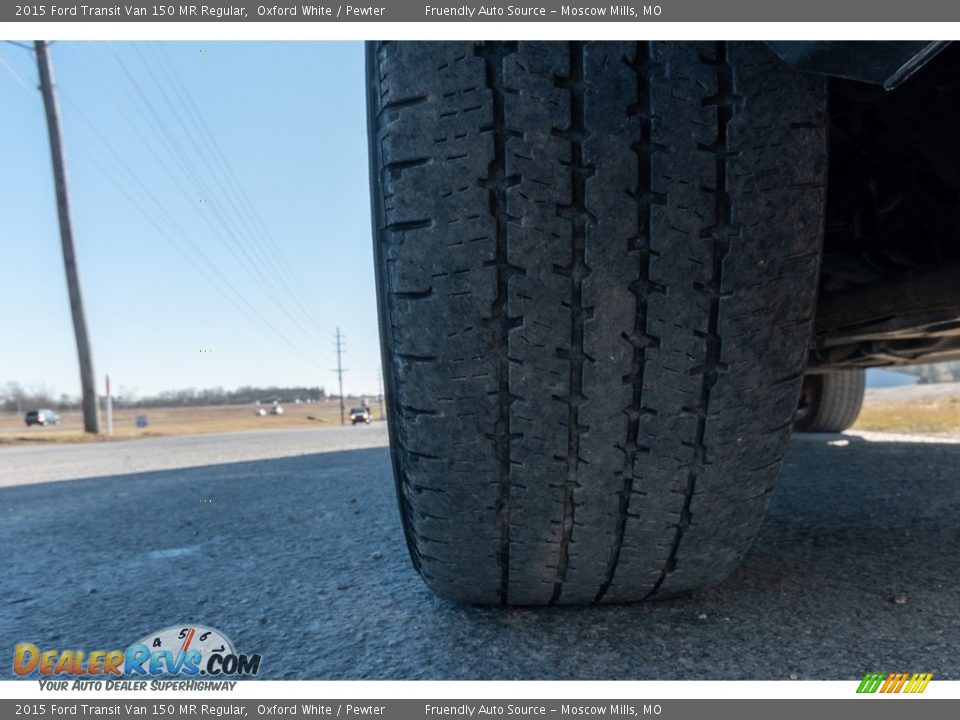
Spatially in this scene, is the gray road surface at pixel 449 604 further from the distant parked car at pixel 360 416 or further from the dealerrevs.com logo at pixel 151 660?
the distant parked car at pixel 360 416

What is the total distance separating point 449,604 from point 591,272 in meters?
0.59

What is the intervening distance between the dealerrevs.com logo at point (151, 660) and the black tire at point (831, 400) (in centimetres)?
Answer: 332

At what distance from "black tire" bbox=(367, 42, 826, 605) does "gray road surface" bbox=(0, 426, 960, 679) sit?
0.52ft

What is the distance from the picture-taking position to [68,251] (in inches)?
467

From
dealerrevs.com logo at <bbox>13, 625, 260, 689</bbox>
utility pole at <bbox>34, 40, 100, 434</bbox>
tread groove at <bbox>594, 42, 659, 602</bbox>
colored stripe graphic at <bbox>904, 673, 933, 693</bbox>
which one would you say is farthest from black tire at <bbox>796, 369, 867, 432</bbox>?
utility pole at <bbox>34, 40, 100, 434</bbox>

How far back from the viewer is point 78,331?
1208cm

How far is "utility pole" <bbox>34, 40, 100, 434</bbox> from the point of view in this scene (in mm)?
11750

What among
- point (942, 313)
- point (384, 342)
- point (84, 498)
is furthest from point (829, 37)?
point (84, 498)

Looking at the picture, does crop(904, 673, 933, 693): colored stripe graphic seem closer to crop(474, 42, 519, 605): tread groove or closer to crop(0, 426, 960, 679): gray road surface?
crop(0, 426, 960, 679): gray road surface

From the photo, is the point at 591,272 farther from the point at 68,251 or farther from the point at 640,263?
the point at 68,251

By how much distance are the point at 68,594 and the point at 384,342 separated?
0.86 metres

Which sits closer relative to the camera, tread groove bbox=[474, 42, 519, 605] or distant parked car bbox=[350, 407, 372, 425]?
tread groove bbox=[474, 42, 519, 605]

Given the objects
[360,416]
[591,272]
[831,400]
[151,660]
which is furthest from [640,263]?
[360,416]

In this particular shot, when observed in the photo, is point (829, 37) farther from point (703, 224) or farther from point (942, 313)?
point (942, 313)
